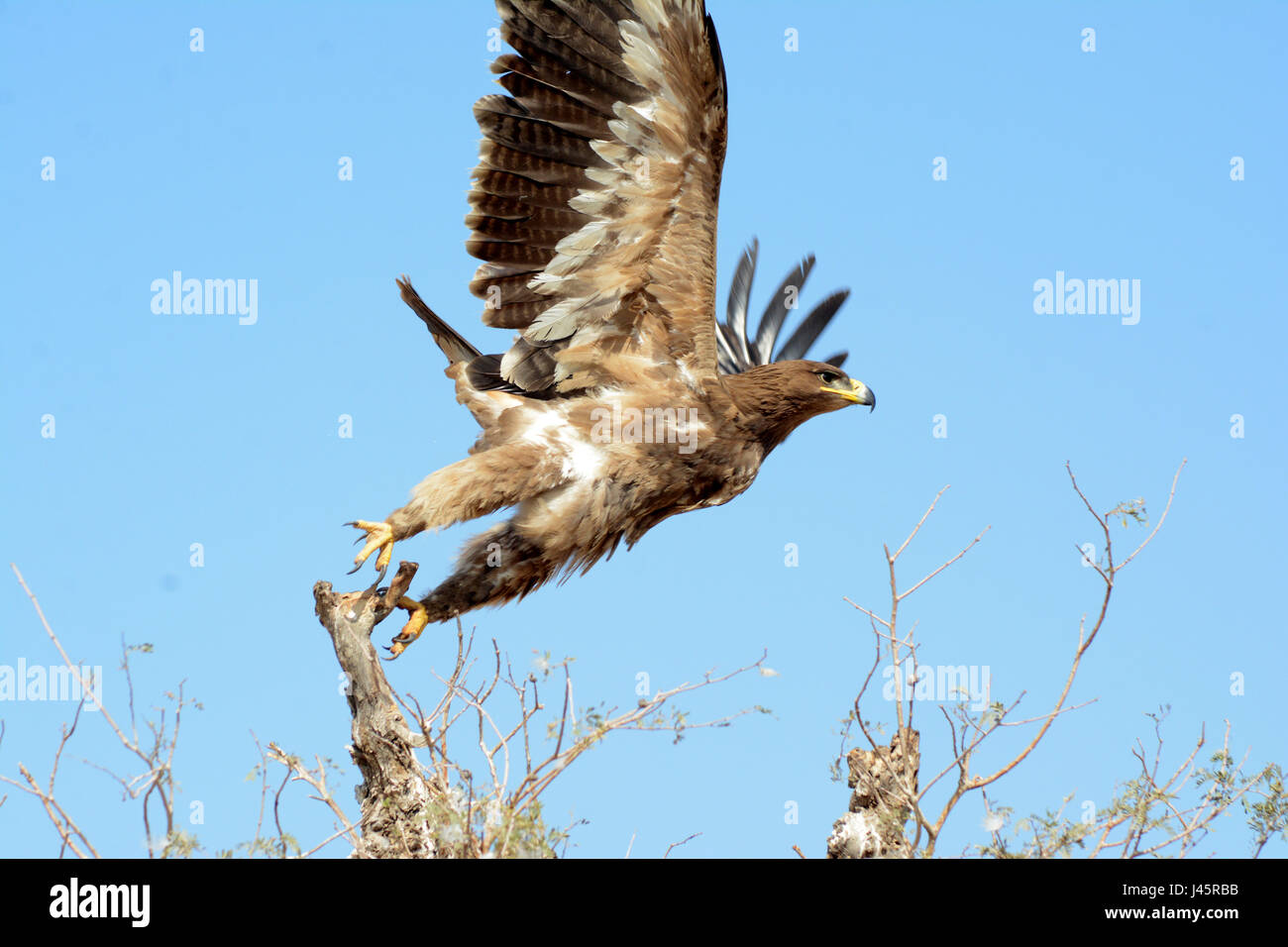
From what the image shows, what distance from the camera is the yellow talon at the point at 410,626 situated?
19.8 ft

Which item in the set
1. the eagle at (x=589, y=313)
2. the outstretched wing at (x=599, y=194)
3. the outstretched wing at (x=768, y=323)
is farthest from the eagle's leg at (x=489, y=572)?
the outstretched wing at (x=768, y=323)

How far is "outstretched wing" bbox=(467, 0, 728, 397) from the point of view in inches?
237

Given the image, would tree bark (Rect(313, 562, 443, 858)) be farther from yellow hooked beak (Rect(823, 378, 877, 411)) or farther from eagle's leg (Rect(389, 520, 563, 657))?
yellow hooked beak (Rect(823, 378, 877, 411))

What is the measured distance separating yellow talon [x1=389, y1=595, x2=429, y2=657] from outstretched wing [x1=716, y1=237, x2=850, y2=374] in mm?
4063

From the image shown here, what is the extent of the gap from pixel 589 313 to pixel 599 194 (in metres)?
0.66

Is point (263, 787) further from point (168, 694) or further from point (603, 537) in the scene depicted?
point (603, 537)

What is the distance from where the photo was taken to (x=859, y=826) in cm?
555

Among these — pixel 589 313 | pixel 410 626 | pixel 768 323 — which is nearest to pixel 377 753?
pixel 410 626

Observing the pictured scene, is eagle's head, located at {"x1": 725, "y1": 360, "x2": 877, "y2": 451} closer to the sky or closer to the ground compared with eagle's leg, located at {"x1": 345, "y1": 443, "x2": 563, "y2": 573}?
closer to the sky

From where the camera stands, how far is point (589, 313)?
6617 millimetres

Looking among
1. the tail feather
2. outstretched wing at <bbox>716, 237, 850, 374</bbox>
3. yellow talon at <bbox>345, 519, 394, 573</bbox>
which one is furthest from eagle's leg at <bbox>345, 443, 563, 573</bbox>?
outstretched wing at <bbox>716, 237, 850, 374</bbox>

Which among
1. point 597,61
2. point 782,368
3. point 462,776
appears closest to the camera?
point 462,776
